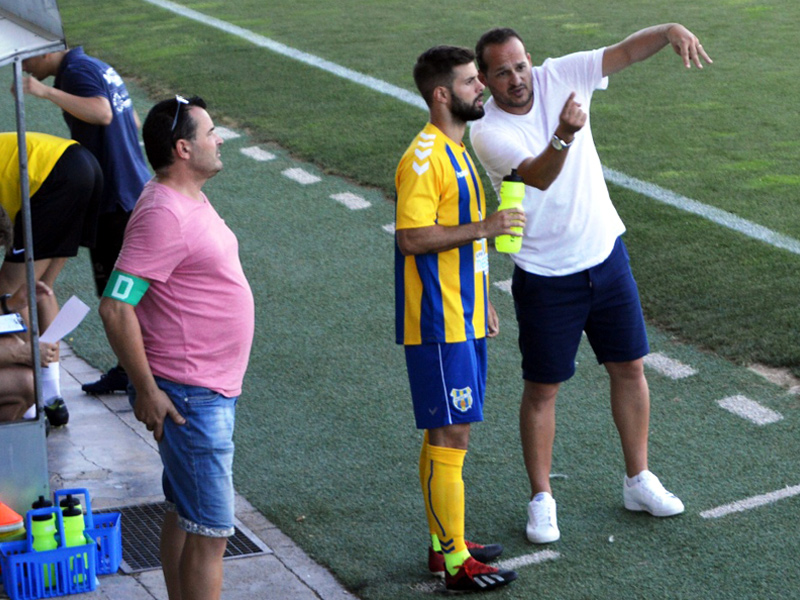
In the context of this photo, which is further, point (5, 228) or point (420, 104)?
point (420, 104)

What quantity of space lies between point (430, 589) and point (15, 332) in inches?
89.7

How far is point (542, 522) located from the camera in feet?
16.5

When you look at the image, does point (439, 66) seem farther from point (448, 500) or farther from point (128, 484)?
point (128, 484)

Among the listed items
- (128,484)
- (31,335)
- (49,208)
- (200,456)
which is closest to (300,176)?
(49,208)

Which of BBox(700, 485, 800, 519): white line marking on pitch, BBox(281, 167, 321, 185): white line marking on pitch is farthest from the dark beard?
BBox(281, 167, 321, 185): white line marking on pitch

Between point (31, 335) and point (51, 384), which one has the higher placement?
point (31, 335)

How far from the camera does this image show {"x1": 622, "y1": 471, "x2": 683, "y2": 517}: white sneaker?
5.15m

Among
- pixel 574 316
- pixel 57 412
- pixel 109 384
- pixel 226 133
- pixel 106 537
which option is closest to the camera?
pixel 106 537

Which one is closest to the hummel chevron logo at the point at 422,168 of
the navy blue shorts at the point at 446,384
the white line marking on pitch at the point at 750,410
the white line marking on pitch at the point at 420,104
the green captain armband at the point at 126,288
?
the navy blue shorts at the point at 446,384

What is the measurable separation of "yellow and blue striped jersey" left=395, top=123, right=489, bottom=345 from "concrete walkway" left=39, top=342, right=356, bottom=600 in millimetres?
1099

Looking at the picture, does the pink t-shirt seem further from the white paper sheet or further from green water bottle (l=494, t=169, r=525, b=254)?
green water bottle (l=494, t=169, r=525, b=254)

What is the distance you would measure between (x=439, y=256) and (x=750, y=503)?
1857 mm

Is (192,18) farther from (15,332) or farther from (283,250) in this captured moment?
(15,332)

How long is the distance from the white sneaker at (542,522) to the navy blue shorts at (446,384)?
68cm
